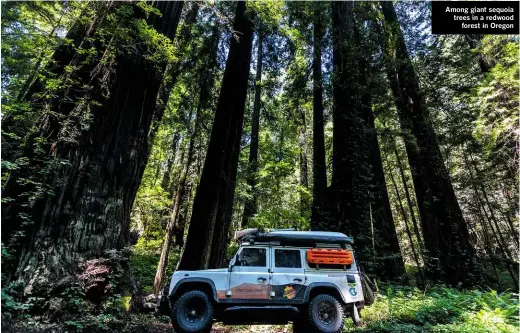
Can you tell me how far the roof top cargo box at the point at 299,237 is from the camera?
627 cm

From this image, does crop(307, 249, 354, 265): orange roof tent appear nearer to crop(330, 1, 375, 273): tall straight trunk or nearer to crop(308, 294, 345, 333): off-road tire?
crop(308, 294, 345, 333): off-road tire

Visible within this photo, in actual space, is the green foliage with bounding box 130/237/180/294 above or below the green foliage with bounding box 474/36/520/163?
below

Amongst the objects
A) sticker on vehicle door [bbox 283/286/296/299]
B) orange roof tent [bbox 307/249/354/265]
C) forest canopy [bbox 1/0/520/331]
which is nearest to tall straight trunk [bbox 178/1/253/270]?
forest canopy [bbox 1/0/520/331]

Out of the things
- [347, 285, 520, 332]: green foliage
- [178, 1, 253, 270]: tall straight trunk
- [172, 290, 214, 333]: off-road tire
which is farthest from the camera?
[178, 1, 253, 270]: tall straight trunk

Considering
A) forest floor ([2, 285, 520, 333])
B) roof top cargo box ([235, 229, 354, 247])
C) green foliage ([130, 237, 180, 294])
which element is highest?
green foliage ([130, 237, 180, 294])

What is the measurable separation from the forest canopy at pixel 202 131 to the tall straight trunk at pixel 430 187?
0.18 ft

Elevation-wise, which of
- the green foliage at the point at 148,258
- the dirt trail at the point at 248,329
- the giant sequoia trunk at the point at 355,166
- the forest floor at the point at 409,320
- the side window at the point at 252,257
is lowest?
the dirt trail at the point at 248,329

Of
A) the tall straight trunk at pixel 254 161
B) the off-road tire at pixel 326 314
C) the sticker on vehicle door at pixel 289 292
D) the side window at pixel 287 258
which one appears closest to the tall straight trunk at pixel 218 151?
the tall straight trunk at pixel 254 161

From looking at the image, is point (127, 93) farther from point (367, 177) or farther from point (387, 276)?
point (387, 276)

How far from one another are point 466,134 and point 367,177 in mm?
5221

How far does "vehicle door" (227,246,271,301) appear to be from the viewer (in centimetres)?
585

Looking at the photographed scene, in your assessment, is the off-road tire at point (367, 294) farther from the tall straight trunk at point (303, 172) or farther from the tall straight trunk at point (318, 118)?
the tall straight trunk at point (303, 172)

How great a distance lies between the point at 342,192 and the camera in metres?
10.6

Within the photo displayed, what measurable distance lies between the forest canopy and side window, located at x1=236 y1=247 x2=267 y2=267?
2.18 metres
